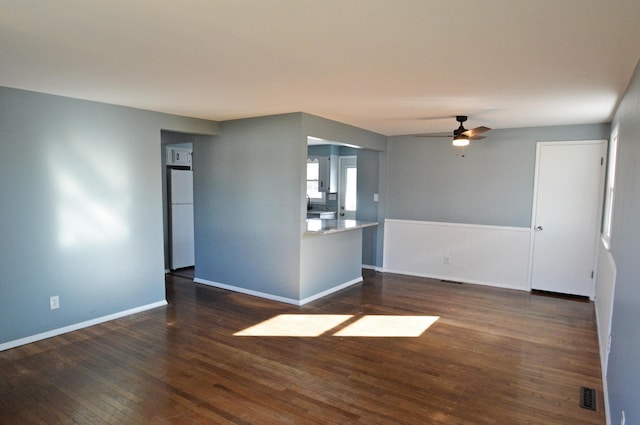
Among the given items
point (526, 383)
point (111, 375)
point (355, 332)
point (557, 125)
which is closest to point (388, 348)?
point (355, 332)

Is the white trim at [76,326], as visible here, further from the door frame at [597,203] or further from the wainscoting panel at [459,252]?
the door frame at [597,203]

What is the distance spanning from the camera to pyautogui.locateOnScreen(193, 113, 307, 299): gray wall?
15.4 ft

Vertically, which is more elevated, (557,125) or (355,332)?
(557,125)

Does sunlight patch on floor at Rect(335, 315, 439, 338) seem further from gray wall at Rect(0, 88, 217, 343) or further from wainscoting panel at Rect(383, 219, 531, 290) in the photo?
gray wall at Rect(0, 88, 217, 343)

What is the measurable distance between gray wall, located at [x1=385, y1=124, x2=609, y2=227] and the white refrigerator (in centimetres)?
342

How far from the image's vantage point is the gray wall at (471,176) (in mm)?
5469

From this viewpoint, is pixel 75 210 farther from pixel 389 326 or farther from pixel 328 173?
pixel 328 173

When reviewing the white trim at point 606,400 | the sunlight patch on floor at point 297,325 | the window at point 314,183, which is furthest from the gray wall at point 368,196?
the white trim at point 606,400

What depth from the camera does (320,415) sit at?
8.25 ft

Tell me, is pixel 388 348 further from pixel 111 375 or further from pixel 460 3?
pixel 460 3

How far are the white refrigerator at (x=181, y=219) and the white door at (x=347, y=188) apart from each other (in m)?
3.11

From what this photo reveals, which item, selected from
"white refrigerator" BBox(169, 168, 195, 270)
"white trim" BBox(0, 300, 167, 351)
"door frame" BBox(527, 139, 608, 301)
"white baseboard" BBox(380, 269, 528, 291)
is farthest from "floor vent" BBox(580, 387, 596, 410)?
"white refrigerator" BBox(169, 168, 195, 270)

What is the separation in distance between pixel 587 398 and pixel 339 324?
219cm

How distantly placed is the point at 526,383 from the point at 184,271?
522 cm
